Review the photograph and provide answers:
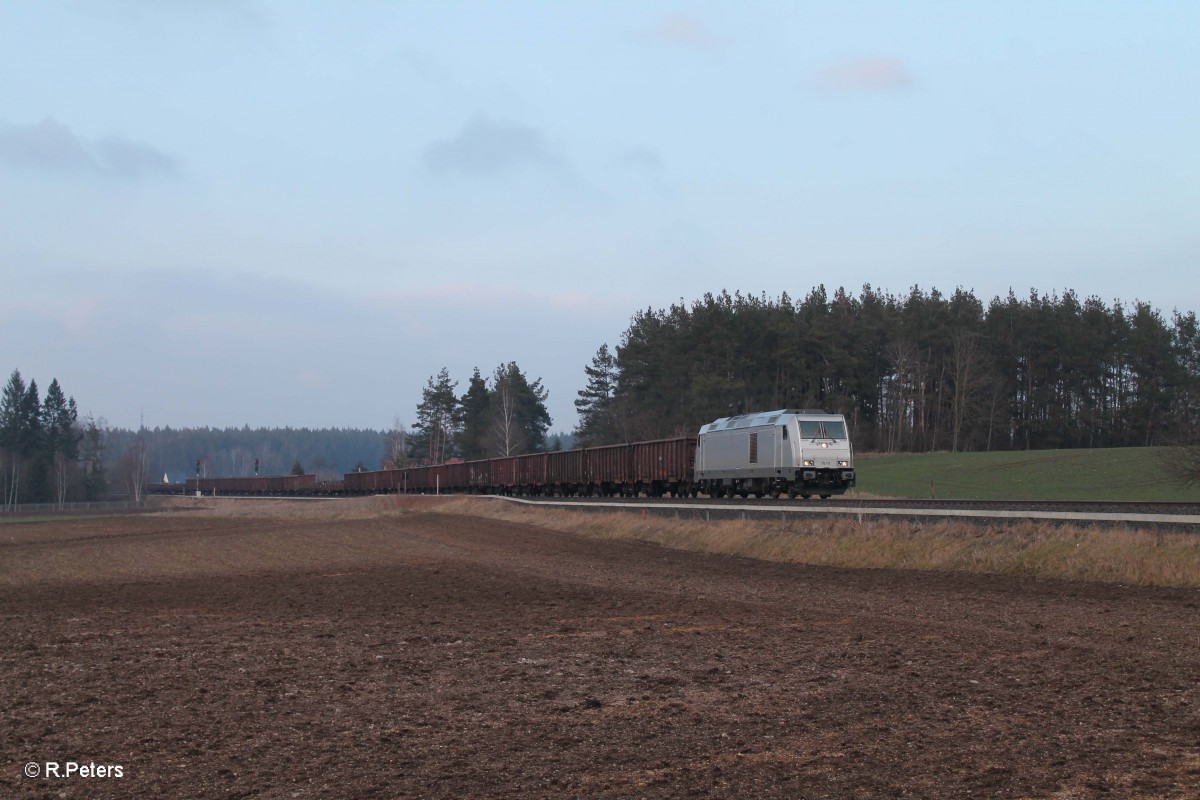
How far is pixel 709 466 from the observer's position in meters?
41.1

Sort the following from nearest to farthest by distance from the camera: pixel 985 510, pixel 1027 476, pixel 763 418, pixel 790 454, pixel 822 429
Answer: pixel 985 510, pixel 790 454, pixel 822 429, pixel 763 418, pixel 1027 476

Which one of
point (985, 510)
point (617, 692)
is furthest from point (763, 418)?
point (617, 692)

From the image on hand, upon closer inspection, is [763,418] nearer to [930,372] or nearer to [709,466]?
[709,466]

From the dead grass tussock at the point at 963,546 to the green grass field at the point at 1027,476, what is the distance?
18105 millimetres

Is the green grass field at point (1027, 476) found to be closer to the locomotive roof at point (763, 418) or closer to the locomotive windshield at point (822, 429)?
the locomotive windshield at point (822, 429)

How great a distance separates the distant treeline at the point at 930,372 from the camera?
7606 cm

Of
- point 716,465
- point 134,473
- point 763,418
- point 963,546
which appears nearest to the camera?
point 963,546

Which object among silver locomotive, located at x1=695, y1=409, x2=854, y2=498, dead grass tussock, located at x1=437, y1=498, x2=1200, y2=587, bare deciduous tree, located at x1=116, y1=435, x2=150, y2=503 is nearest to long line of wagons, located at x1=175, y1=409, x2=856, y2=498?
silver locomotive, located at x1=695, y1=409, x2=854, y2=498

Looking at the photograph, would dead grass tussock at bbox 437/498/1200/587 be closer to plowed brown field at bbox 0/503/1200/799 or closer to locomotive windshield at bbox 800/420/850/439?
plowed brown field at bbox 0/503/1200/799

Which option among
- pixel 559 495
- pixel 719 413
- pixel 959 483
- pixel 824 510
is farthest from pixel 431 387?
pixel 824 510

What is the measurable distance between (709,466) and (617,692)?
3302 centimetres

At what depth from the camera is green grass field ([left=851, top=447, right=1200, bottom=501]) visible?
43.5 meters

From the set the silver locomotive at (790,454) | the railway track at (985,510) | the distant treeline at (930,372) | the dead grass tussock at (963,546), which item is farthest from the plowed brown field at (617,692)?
the distant treeline at (930,372)

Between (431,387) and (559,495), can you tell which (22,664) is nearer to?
(559,495)
